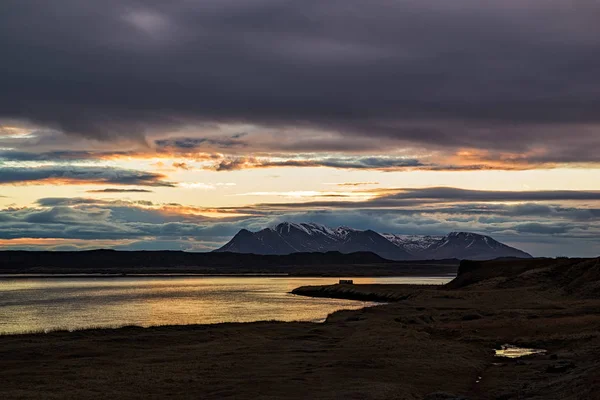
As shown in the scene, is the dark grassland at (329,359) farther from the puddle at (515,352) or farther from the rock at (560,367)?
the puddle at (515,352)

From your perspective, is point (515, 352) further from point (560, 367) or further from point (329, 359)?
point (329, 359)

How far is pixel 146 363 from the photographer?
34.2 meters

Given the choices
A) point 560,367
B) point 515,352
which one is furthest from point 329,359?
point 515,352

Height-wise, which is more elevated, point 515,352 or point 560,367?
point 560,367

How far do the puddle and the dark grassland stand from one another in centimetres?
77

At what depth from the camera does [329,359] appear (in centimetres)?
3484

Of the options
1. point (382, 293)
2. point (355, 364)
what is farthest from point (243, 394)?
point (382, 293)

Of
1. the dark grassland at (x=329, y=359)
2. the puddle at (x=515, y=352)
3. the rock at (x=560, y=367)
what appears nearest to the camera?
the dark grassland at (x=329, y=359)

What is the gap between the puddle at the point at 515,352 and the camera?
38.2 m

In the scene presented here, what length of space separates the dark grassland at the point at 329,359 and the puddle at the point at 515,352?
2.53 ft

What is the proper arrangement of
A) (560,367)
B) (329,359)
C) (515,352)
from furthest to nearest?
(515,352), (329,359), (560,367)

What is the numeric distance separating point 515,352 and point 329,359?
38.7ft

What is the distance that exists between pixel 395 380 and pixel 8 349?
23.1 metres

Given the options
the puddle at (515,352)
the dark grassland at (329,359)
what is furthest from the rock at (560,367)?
the puddle at (515,352)
